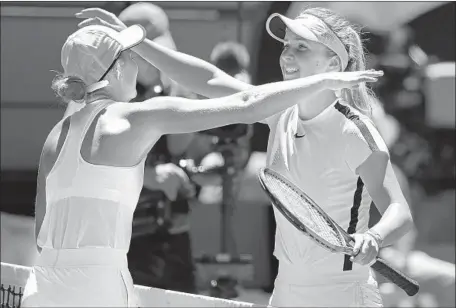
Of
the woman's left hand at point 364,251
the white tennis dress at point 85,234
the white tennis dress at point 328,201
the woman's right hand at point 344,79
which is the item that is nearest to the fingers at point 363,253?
the woman's left hand at point 364,251

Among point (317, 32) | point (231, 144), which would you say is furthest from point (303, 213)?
point (231, 144)

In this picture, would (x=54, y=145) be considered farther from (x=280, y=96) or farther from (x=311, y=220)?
(x=311, y=220)

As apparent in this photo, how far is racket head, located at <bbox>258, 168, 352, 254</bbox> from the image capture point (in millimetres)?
2553

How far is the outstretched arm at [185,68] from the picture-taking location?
→ 3.24 m

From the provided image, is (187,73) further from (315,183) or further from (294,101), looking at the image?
(294,101)

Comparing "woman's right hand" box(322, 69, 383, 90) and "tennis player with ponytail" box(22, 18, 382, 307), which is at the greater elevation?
"woman's right hand" box(322, 69, 383, 90)

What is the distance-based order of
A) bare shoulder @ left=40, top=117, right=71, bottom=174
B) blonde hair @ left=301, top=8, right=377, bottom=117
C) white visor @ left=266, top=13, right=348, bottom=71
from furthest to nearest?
blonde hair @ left=301, top=8, right=377, bottom=117 → white visor @ left=266, top=13, right=348, bottom=71 → bare shoulder @ left=40, top=117, right=71, bottom=174

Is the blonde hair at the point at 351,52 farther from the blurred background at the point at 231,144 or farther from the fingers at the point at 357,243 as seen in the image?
the blurred background at the point at 231,144

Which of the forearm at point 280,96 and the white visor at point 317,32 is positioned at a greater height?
the white visor at point 317,32

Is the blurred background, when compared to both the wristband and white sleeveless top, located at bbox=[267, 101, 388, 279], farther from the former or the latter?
the wristband

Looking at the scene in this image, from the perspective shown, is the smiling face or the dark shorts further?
the dark shorts

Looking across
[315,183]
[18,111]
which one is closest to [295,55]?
[315,183]

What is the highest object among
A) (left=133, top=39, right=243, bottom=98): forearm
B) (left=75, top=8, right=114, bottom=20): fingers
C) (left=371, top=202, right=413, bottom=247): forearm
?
(left=75, top=8, right=114, bottom=20): fingers

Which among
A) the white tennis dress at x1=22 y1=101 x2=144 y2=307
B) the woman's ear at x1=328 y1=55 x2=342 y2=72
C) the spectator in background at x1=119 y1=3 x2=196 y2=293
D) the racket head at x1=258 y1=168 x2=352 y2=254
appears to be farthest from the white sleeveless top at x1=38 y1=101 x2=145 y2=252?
the spectator in background at x1=119 y1=3 x2=196 y2=293
